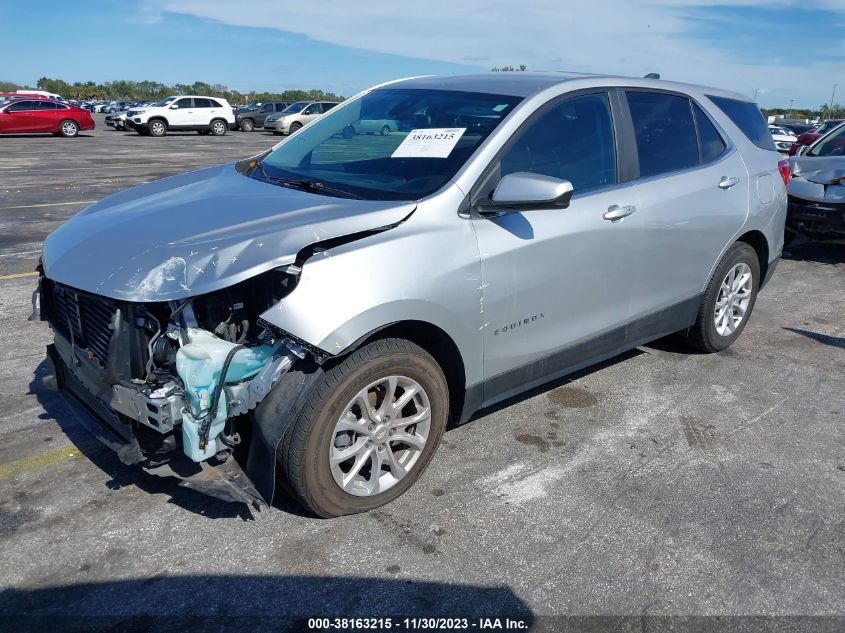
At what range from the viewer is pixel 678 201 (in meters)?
4.28

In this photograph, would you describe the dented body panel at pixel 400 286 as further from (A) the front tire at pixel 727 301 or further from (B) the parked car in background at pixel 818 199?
(B) the parked car in background at pixel 818 199

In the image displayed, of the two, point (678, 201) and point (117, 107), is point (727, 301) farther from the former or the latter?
point (117, 107)

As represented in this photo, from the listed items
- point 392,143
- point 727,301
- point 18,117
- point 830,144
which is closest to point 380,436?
point 392,143

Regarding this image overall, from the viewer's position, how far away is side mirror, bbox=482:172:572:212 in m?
3.14

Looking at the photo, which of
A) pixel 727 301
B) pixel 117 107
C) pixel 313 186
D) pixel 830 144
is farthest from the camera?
pixel 117 107

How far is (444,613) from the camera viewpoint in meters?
2.59

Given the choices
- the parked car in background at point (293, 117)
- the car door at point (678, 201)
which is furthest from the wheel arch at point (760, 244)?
the parked car in background at point (293, 117)

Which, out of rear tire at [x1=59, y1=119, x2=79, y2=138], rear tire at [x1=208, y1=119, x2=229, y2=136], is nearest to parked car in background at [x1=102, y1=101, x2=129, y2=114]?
rear tire at [x1=208, y1=119, x2=229, y2=136]

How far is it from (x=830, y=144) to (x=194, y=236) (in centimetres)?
936

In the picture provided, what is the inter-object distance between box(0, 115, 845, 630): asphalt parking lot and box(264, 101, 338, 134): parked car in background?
3007 cm

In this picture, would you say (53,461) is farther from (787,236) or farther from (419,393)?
(787,236)

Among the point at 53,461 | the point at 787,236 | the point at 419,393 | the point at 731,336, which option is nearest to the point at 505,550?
the point at 419,393

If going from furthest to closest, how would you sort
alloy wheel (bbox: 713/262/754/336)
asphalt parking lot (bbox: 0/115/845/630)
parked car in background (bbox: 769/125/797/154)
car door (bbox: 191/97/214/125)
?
car door (bbox: 191/97/214/125), parked car in background (bbox: 769/125/797/154), alloy wheel (bbox: 713/262/754/336), asphalt parking lot (bbox: 0/115/845/630)

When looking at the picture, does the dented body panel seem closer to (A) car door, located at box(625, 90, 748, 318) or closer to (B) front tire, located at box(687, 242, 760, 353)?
(A) car door, located at box(625, 90, 748, 318)
